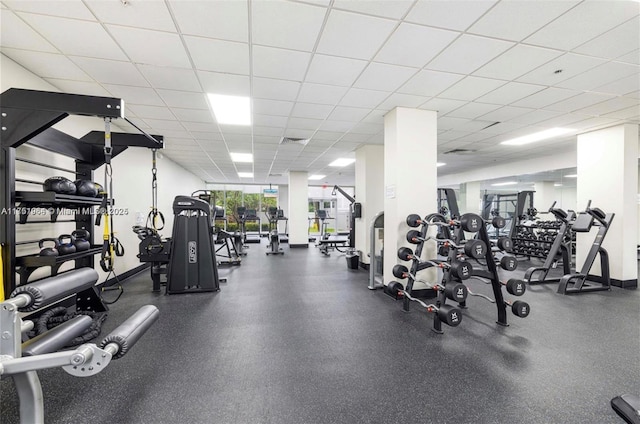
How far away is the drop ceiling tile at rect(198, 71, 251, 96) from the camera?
9.40 feet

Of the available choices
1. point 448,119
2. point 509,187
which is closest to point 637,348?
point 448,119

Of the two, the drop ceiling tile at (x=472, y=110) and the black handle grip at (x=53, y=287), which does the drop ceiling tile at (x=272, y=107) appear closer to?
the drop ceiling tile at (x=472, y=110)

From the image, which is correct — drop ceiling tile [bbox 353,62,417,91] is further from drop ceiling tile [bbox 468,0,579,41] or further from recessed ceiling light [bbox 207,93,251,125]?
recessed ceiling light [bbox 207,93,251,125]

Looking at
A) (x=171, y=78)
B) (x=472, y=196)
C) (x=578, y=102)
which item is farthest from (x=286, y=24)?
(x=472, y=196)

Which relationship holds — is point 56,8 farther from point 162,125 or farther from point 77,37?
point 162,125

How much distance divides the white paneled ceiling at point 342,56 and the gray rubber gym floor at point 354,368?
2.69 meters

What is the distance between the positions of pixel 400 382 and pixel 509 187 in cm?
1074

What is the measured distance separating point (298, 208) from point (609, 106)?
754cm

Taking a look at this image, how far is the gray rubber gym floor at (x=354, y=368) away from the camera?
166 cm

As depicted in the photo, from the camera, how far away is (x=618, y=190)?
436 centimetres

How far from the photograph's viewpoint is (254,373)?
6.72 feet

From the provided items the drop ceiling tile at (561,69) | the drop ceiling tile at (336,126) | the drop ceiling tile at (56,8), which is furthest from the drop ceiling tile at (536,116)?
the drop ceiling tile at (56,8)

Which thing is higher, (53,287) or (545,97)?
(545,97)

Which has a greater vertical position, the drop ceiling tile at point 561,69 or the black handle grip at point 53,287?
the drop ceiling tile at point 561,69
